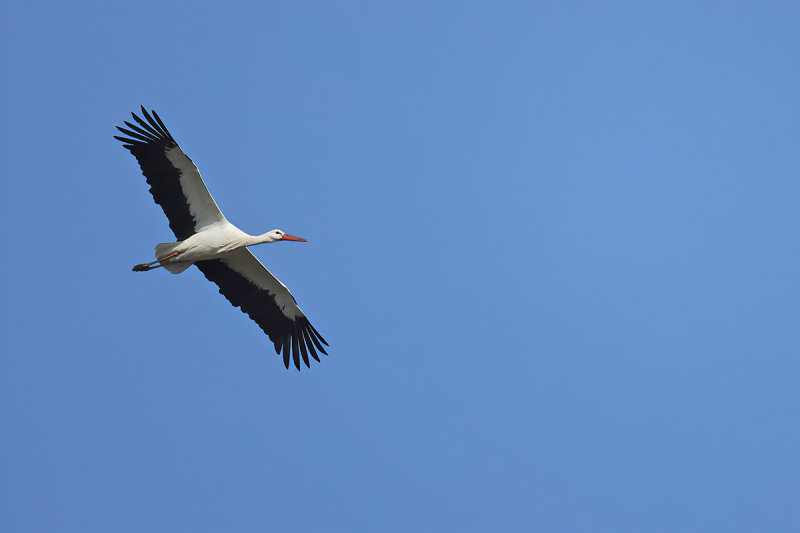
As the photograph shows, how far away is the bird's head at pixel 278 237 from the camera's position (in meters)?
15.1

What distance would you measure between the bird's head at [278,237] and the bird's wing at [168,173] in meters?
0.97

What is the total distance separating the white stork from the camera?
1414cm

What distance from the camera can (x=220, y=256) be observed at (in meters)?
14.9

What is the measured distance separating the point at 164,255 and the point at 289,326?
2.65 meters

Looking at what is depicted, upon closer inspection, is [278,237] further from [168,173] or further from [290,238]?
[168,173]

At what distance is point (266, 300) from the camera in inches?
624

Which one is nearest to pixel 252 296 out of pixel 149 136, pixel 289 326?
pixel 289 326

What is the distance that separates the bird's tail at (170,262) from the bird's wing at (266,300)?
2.00 feet

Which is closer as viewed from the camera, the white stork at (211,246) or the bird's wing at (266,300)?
the white stork at (211,246)

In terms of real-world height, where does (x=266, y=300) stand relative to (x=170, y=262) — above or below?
above

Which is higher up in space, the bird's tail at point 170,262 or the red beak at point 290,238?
the red beak at point 290,238

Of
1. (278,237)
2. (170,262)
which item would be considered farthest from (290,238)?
(170,262)

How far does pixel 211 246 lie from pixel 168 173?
1313 mm

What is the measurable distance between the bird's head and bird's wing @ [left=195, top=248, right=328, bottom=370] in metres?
0.40
